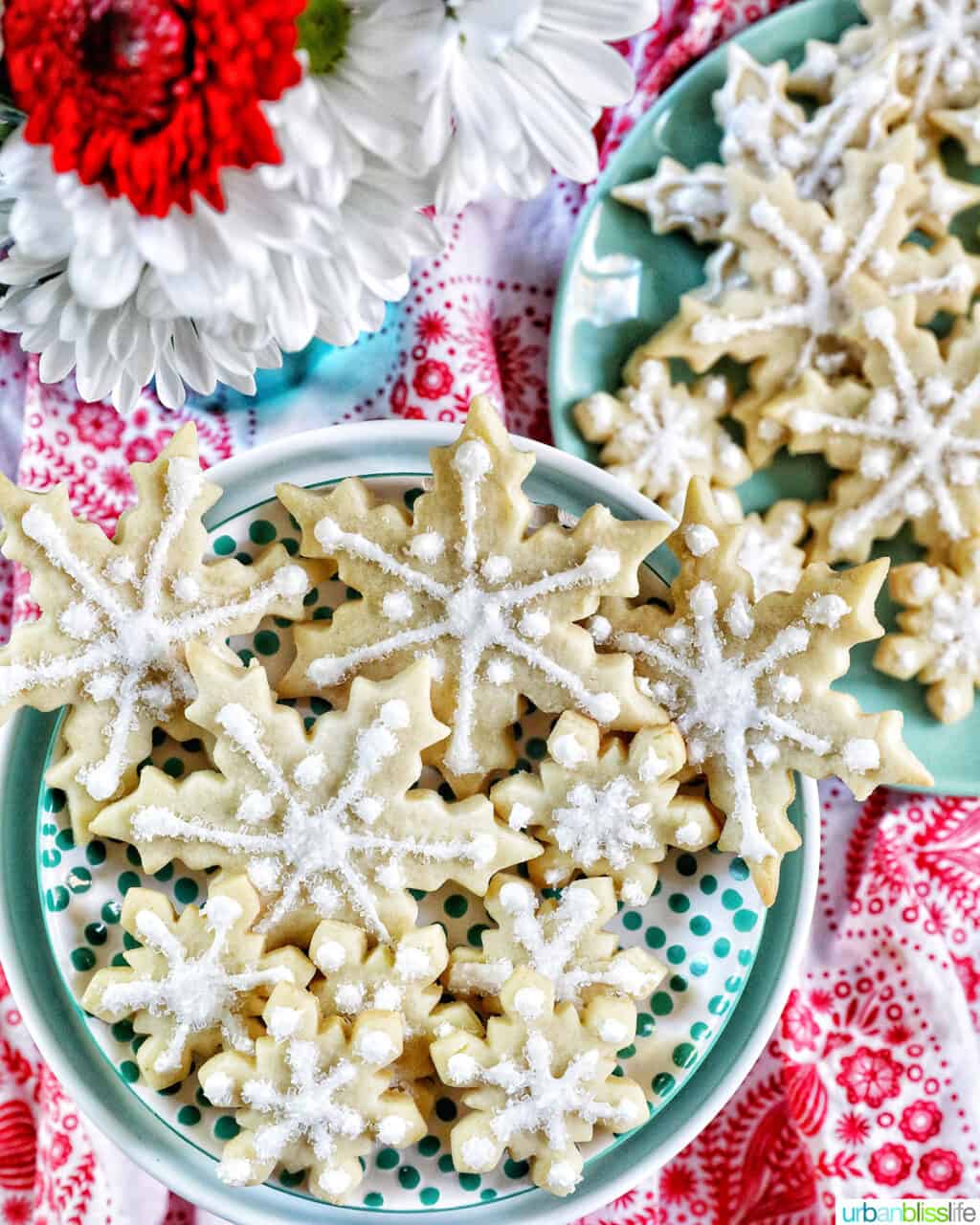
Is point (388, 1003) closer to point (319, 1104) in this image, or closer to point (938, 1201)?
point (319, 1104)

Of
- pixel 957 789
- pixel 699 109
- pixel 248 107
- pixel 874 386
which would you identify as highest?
pixel 248 107

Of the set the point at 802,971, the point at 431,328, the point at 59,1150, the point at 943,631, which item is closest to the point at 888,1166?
the point at 802,971

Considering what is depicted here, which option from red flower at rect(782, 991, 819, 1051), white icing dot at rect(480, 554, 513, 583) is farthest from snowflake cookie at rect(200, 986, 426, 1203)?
red flower at rect(782, 991, 819, 1051)

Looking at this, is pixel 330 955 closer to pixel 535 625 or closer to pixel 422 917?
pixel 422 917

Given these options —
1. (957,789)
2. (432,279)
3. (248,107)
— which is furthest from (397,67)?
(957,789)

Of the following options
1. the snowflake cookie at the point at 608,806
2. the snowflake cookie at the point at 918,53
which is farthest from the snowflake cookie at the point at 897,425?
the snowflake cookie at the point at 608,806

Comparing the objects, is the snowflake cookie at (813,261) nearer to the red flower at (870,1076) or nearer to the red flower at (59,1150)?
the red flower at (870,1076)
